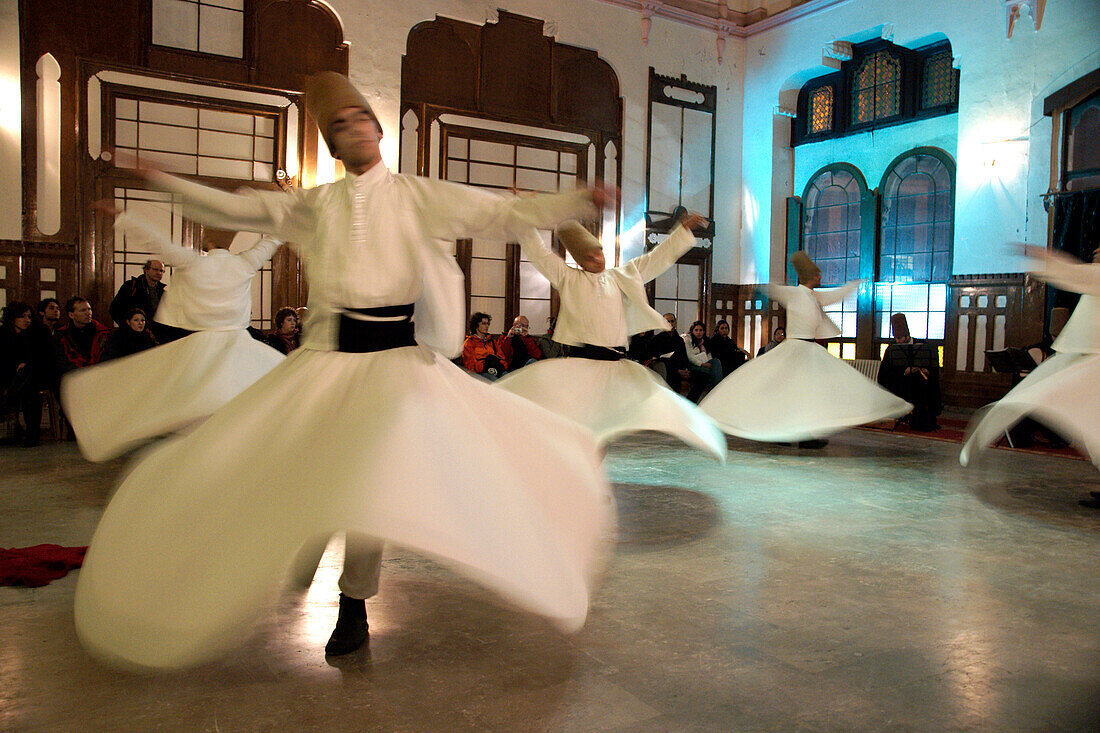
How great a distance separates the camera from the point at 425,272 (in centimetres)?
244

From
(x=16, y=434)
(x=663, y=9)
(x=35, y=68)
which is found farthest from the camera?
(x=663, y=9)

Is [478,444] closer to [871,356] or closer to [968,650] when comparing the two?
[968,650]

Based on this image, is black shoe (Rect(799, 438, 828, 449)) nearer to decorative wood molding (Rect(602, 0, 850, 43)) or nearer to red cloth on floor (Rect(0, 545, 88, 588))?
red cloth on floor (Rect(0, 545, 88, 588))

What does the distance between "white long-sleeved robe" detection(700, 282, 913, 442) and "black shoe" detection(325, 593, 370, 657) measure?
13.6 ft

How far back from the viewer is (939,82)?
1135 centimetres

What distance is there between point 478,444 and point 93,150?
27.6 ft

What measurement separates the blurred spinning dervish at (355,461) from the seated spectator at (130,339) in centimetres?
452

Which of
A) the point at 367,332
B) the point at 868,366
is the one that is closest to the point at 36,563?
the point at 367,332

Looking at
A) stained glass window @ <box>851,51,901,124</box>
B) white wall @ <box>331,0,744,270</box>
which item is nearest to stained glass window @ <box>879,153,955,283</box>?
stained glass window @ <box>851,51,901,124</box>

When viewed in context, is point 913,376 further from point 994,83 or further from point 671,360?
point 994,83

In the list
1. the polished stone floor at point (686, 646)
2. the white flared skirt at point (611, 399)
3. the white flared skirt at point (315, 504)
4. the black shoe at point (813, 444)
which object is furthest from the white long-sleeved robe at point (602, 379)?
the black shoe at point (813, 444)

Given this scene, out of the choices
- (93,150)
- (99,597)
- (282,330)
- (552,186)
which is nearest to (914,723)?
(99,597)

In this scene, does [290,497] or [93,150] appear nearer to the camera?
[290,497]

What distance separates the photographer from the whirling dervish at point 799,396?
6.23 metres
